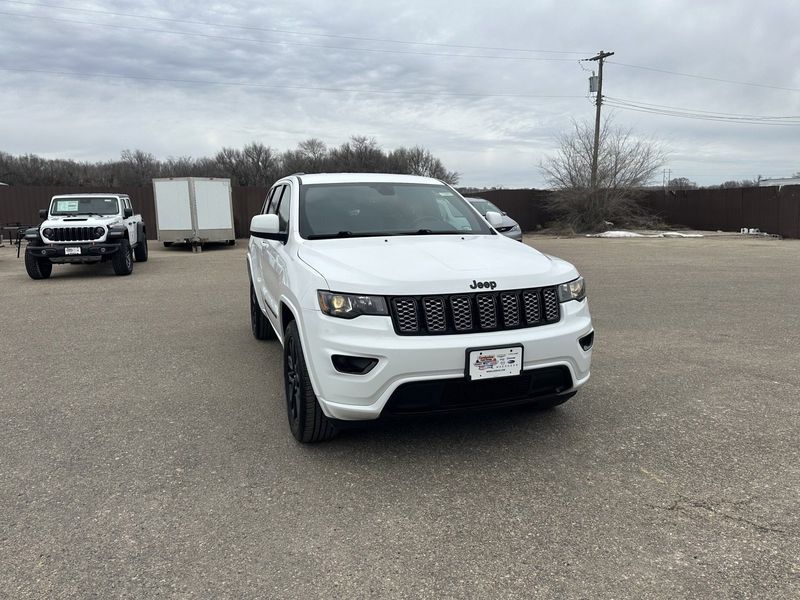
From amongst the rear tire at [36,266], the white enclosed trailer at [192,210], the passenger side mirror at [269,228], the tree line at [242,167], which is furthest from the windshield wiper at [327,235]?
the tree line at [242,167]

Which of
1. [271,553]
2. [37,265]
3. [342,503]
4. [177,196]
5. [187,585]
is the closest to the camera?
[187,585]

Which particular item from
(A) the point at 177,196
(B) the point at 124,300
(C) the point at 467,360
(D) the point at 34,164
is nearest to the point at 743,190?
(A) the point at 177,196

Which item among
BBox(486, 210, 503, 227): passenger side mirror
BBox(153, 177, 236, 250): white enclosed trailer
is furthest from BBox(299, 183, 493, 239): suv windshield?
BBox(153, 177, 236, 250): white enclosed trailer

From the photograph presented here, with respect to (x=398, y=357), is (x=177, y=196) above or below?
above

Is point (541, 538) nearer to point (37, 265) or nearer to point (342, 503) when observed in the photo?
point (342, 503)

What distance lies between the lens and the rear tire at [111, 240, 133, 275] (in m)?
12.9

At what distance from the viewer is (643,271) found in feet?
42.4

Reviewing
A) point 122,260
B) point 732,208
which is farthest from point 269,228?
point 732,208

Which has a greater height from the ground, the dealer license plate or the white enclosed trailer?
the white enclosed trailer

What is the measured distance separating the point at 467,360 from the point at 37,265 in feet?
40.9

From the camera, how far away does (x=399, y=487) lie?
126 inches

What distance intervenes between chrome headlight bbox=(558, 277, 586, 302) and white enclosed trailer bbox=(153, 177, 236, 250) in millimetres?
17994

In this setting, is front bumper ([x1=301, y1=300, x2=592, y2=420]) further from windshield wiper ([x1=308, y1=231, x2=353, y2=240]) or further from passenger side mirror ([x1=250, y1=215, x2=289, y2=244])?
passenger side mirror ([x1=250, y1=215, x2=289, y2=244])

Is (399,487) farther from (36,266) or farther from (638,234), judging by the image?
(638,234)
